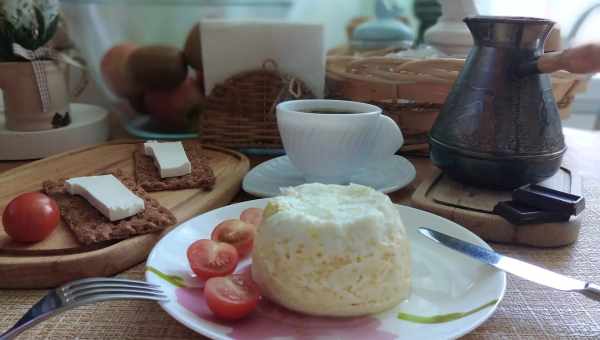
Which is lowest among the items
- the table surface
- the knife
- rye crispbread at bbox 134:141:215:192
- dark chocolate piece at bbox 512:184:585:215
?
the table surface

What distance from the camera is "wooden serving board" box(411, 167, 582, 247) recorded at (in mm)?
801

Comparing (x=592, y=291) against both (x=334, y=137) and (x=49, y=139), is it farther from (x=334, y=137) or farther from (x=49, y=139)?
(x=49, y=139)

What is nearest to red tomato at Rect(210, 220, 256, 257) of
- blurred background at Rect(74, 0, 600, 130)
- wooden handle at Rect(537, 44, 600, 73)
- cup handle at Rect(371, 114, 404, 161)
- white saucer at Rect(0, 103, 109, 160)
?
cup handle at Rect(371, 114, 404, 161)

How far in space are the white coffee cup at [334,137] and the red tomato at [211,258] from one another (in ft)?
1.09

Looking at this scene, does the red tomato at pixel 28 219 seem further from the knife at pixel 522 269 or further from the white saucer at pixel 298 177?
the knife at pixel 522 269

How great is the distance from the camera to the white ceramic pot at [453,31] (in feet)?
4.25

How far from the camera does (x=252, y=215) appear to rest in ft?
2.52

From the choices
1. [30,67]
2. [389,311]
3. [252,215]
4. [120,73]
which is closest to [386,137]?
[252,215]

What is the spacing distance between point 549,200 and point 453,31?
0.65 metres

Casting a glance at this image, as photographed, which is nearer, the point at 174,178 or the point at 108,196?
the point at 108,196

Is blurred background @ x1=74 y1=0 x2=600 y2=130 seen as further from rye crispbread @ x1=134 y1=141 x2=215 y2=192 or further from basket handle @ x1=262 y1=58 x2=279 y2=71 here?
rye crispbread @ x1=134 y1=141 x2=215 y2=192

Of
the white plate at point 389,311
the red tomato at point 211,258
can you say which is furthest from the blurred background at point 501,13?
the red tomato at point 211,258

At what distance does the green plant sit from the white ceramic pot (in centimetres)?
97

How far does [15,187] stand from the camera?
38.8 inches
